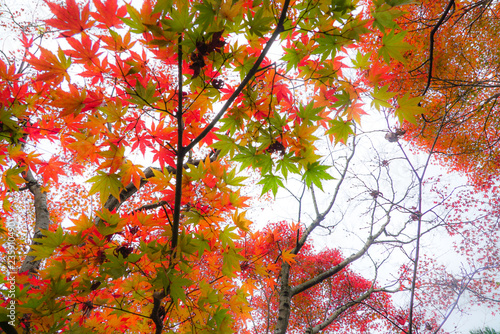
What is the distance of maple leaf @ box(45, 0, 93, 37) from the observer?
841 mm

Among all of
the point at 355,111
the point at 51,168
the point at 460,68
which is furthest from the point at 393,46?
the point at 460,68

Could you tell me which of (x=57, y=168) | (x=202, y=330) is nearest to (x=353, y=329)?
(x=202, y=330)

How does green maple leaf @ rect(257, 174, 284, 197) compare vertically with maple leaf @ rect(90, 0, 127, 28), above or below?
below

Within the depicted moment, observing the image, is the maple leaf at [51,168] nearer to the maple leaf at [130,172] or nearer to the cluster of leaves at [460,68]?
the maple leaf at [130,172]

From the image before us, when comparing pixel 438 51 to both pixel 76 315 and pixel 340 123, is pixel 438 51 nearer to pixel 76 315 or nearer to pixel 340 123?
pixel 340 123

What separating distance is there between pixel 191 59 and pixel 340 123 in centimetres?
69

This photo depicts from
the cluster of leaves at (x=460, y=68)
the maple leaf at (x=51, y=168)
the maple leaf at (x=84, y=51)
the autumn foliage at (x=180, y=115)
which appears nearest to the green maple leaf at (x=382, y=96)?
the autumn foliage at (x=180, y=115)

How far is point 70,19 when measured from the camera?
2.84 feet

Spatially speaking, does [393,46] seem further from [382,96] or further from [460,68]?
[460,68]

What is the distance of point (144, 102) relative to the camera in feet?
2.68

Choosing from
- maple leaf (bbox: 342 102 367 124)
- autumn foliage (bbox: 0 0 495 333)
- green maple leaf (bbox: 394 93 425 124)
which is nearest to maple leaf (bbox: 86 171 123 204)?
autumn foliage (bbox: 0 0 495 333)

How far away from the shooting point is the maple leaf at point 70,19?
84cm

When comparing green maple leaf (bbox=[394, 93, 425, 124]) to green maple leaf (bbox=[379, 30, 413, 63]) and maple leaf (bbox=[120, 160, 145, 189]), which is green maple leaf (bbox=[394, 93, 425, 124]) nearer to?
green maple leaf (bbox=[379, 30, 413, 63])

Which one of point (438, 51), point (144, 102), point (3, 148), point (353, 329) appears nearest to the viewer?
point (144, 102)
